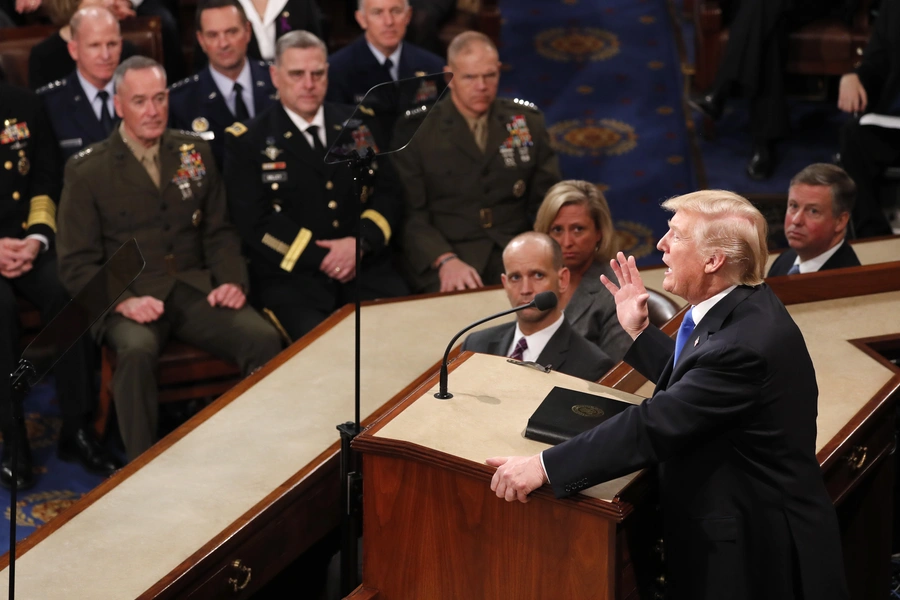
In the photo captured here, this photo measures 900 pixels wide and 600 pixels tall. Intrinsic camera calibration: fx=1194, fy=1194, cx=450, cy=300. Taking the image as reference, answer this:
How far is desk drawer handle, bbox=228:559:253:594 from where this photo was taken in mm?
2529

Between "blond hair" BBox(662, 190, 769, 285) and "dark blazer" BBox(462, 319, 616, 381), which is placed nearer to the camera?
"blond hair" BBox(662, 190, 769, 285)

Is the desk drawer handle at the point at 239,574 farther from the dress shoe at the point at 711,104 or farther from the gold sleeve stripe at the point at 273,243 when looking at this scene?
the dress shoe at the point at 711,104

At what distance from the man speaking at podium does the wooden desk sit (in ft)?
2.78

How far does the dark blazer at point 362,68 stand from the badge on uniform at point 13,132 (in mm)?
1166

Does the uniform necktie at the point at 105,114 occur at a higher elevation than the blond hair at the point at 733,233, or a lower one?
lower

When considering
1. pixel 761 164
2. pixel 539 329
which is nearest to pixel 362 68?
→ pixel 761 164

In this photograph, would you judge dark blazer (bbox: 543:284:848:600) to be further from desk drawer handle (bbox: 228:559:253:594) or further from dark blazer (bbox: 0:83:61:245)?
dark blazer (bbox: 0:83:61:245)

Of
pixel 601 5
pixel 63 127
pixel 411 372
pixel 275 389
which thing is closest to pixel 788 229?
pixel 411 372

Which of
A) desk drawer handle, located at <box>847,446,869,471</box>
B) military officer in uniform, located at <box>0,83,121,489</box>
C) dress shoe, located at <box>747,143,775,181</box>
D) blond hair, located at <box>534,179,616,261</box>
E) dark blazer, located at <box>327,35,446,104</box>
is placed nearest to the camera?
desk drawer handle, located at <box>847,446,869,471</box>

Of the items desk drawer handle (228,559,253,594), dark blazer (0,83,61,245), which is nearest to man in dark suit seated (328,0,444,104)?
dark blazer (0,83,61,245)

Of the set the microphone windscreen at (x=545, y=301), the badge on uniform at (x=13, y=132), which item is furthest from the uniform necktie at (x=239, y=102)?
the microphone windscreen at (x=545, y=301)

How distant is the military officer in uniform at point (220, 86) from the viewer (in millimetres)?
4473

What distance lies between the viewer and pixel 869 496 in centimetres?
275

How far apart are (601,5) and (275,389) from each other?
165 inches
